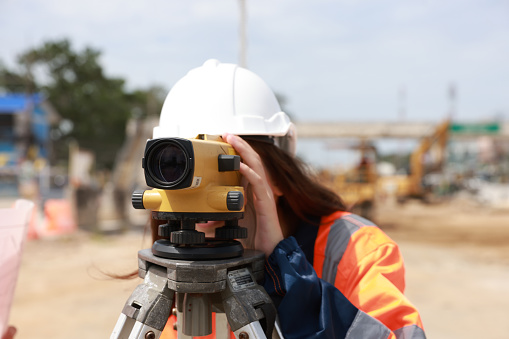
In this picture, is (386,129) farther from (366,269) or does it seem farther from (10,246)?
(10,246)

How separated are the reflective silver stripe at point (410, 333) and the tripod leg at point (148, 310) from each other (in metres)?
0.56

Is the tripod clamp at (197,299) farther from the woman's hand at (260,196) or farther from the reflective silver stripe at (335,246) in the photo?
the reflective silver stripe at (335,246)

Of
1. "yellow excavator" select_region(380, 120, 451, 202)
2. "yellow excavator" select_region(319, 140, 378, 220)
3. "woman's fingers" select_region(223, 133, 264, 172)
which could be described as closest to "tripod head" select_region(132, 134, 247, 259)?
"woman's fingers" select_region(223, 133, 264, 172)

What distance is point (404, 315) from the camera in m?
1.03

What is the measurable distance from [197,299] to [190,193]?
25cm

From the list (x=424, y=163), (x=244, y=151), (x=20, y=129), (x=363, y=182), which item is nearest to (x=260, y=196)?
(x=244, y=151)

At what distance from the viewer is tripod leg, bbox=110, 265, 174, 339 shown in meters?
0.87

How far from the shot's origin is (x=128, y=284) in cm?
211

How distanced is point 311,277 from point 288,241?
0.12 meters

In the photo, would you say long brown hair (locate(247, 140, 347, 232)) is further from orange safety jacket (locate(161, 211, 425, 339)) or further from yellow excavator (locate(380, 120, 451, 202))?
yellow excavator (locate(380, 120, 451, 202))

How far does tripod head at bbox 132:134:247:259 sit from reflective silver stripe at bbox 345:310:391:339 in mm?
342

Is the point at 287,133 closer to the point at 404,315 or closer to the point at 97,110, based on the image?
the point at 404,315

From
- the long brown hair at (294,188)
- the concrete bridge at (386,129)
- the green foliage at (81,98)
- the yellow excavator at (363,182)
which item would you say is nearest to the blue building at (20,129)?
the green foliage at (81,98)

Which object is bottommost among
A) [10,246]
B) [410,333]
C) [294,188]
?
[410,333]
